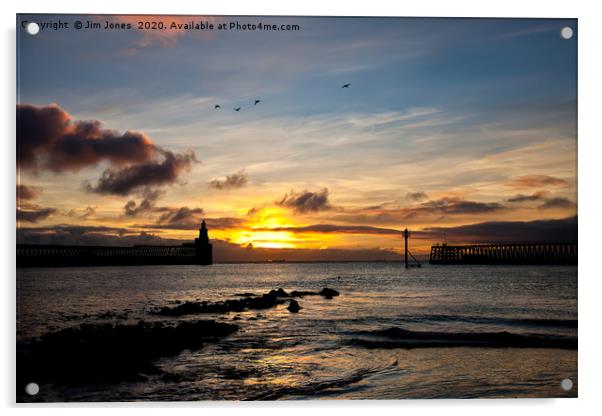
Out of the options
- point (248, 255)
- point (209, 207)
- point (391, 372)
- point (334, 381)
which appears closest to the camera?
point (334, 381)

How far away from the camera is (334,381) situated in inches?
295

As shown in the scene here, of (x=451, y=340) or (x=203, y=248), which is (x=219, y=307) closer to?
(x=203, y=248)

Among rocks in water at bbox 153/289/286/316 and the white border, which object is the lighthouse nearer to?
rocks in water at bbox 153/289/286/316

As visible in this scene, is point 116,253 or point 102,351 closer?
point 102,351

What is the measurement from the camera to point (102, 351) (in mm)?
8000

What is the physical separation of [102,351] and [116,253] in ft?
16.4

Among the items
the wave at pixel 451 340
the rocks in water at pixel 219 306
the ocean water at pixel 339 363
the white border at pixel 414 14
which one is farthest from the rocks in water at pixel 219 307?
the white border at pixel 414 14

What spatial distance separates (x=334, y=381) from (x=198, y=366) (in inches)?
75.7

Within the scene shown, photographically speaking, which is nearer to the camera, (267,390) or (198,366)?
(267,390)

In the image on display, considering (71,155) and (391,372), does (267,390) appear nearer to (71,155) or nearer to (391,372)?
(391,372)

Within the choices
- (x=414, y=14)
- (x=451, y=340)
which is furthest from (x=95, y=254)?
(x=414, y=14)

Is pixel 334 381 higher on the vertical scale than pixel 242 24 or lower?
lower

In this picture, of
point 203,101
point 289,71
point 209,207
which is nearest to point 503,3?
point 289,71

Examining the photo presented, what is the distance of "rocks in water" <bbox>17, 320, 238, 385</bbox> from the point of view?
682 centimetres
